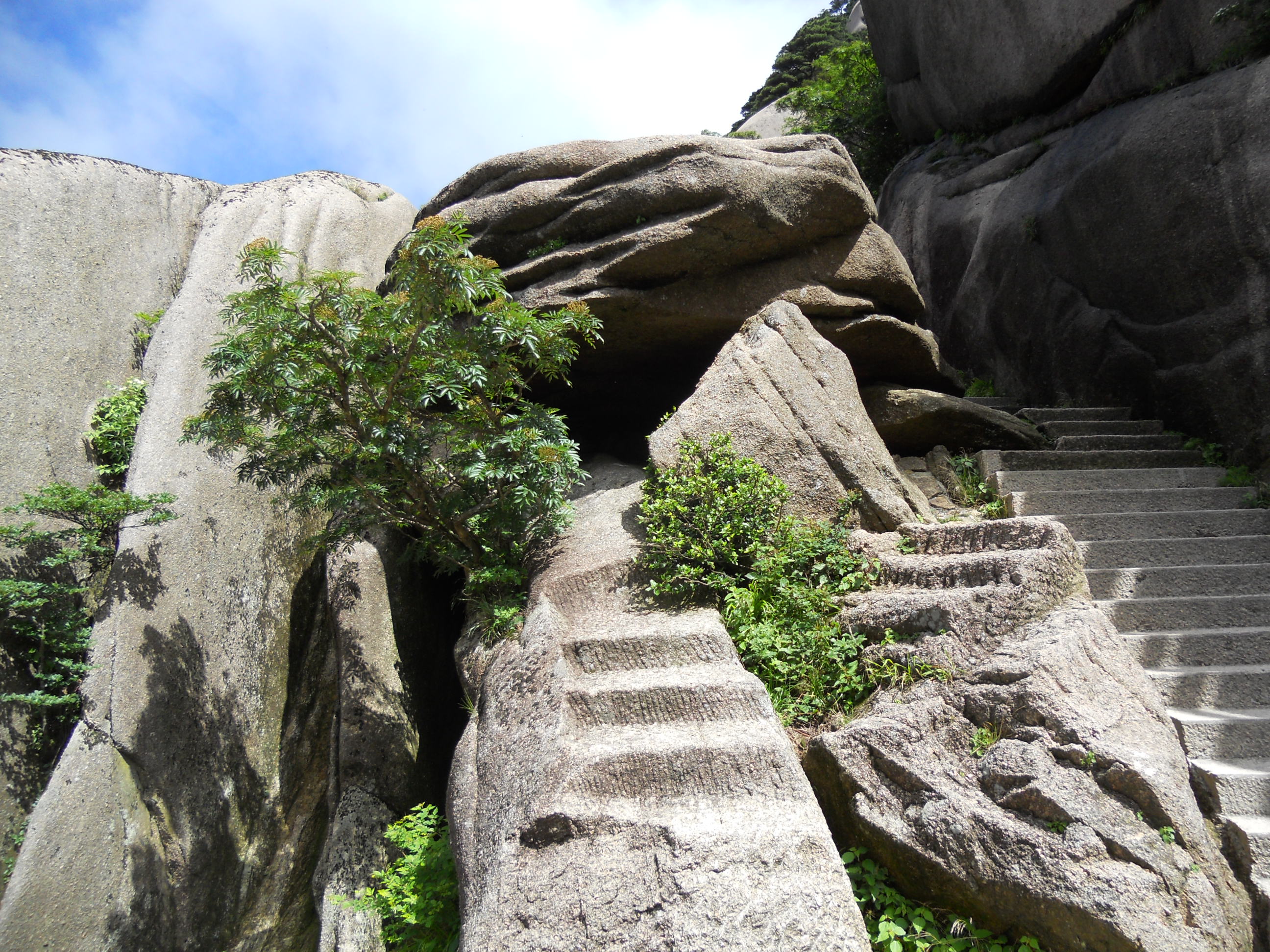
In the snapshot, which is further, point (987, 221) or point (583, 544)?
point (987, 221)

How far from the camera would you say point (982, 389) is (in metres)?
10.7

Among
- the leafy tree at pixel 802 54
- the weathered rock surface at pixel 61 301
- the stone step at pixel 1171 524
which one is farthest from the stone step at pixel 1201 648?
the leafy tree at pixel 802 54

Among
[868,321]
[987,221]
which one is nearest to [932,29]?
[987,221]

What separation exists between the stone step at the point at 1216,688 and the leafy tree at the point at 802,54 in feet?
71.4

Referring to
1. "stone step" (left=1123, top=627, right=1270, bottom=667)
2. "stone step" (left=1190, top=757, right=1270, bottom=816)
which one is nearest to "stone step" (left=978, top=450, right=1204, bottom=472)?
"stone step" (left=1123, top=627, right=1270, bottom=667)

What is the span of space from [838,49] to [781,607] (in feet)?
51.0

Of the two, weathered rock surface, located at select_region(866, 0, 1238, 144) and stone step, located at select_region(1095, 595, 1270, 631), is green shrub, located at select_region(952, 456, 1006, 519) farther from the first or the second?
weathered rock surface, located at select_region(866, 0, 1238, 144)

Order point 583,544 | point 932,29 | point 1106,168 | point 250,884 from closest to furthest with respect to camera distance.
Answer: point 583,544 → point 250,884 → point 1106,168 → point 932,29

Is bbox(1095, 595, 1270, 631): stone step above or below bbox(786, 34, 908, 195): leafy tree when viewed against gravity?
below

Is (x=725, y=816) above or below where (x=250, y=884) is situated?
below

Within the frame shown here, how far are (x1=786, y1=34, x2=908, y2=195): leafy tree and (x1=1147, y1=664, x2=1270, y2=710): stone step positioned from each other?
12682 millimetres

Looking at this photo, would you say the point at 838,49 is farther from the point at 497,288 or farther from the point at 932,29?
the point at 497,288

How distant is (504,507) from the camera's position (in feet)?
18.5

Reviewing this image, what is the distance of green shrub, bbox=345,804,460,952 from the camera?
4391 mm
